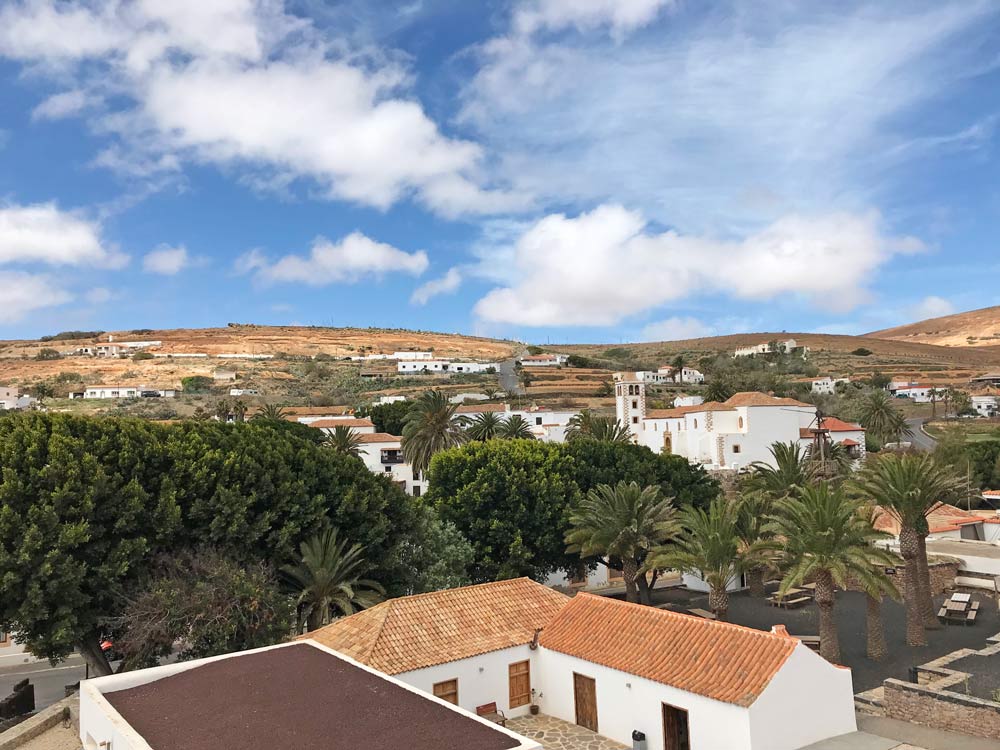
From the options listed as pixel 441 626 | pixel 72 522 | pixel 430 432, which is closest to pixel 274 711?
pixel 441 626

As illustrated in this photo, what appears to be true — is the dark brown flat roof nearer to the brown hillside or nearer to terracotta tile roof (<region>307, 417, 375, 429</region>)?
terracotta tile roof (<region>307, 417, 375, 429</region>)

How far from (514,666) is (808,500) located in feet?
30.2

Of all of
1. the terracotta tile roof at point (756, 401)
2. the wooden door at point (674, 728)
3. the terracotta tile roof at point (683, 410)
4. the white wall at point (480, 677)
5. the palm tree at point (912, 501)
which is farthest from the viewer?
the terracotta tile roof at point (683, 410)

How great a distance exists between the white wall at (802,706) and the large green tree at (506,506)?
14774 mm

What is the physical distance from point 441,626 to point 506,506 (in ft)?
39.8

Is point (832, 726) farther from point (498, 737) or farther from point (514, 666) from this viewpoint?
point (498, 737)

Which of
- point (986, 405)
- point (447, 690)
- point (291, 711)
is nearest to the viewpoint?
point (291, 711)

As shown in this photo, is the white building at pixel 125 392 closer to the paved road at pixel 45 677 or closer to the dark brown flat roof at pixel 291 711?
the paved road at pixel 45 677

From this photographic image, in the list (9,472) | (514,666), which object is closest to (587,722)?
(514,666)

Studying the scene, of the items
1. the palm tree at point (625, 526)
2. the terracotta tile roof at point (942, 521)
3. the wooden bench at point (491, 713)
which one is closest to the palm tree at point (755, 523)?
the palm tree at point (625, 526)

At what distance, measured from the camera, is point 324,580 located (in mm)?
20484

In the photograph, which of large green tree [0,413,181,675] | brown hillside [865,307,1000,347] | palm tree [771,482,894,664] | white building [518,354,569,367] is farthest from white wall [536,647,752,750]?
brown hillside [865,307,1000,347]

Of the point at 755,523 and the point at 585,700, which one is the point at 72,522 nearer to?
the point at 585,700

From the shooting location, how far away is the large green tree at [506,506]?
95.2 feet
